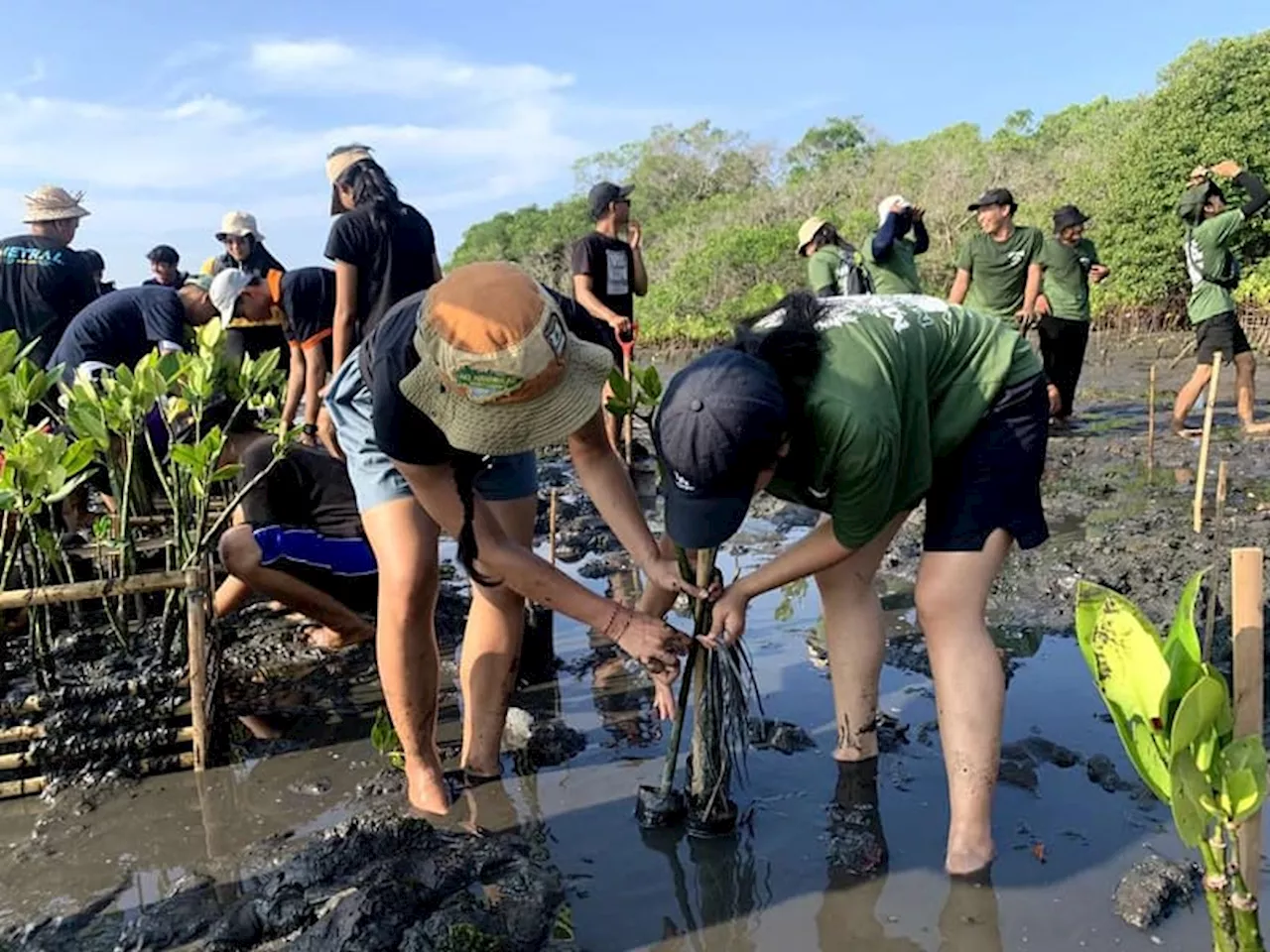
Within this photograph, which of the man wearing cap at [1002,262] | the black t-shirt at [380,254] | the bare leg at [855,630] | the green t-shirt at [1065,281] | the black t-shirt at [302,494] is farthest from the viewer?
the green t-shirt at [1065,281]

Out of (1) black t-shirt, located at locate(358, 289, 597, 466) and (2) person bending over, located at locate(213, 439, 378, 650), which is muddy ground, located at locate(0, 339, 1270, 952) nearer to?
(2) person bending over, located at locate(213, 439, 378, 650)

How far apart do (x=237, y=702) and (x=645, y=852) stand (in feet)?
5.85

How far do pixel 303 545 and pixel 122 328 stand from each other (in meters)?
1.97

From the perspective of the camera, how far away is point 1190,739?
151cm

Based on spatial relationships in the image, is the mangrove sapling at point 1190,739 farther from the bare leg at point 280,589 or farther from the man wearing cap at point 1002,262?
the man wearing cap at point 1002,262

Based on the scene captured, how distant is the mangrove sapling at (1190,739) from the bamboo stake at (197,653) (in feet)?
8.15

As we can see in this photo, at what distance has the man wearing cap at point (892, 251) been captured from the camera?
6.76 m

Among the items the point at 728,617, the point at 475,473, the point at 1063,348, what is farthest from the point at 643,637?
the point at 1063,348

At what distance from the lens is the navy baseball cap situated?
1937 millimetres

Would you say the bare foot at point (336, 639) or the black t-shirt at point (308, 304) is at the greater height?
the black t-shirt at point (308, 304)

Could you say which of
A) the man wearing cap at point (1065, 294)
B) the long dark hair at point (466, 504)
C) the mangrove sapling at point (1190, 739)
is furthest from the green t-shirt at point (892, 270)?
the mangrove sapling at point (1190, 739)

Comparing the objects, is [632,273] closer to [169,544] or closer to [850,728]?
[169,544]

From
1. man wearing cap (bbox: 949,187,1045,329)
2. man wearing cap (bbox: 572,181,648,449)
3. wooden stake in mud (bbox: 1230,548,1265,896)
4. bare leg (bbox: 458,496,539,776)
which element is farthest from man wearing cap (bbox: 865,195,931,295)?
wooden stake in mud (bbox: 1230,548,1265,896)

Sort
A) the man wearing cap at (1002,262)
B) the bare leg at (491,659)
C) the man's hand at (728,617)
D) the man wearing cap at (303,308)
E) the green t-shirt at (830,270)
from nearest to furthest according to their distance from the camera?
the man's hand at (728,617), the bare leg at (491,659), the man wearing cap at (303,308), the green t-shirt at (830,270), the man wearing cap at (1002,262)
